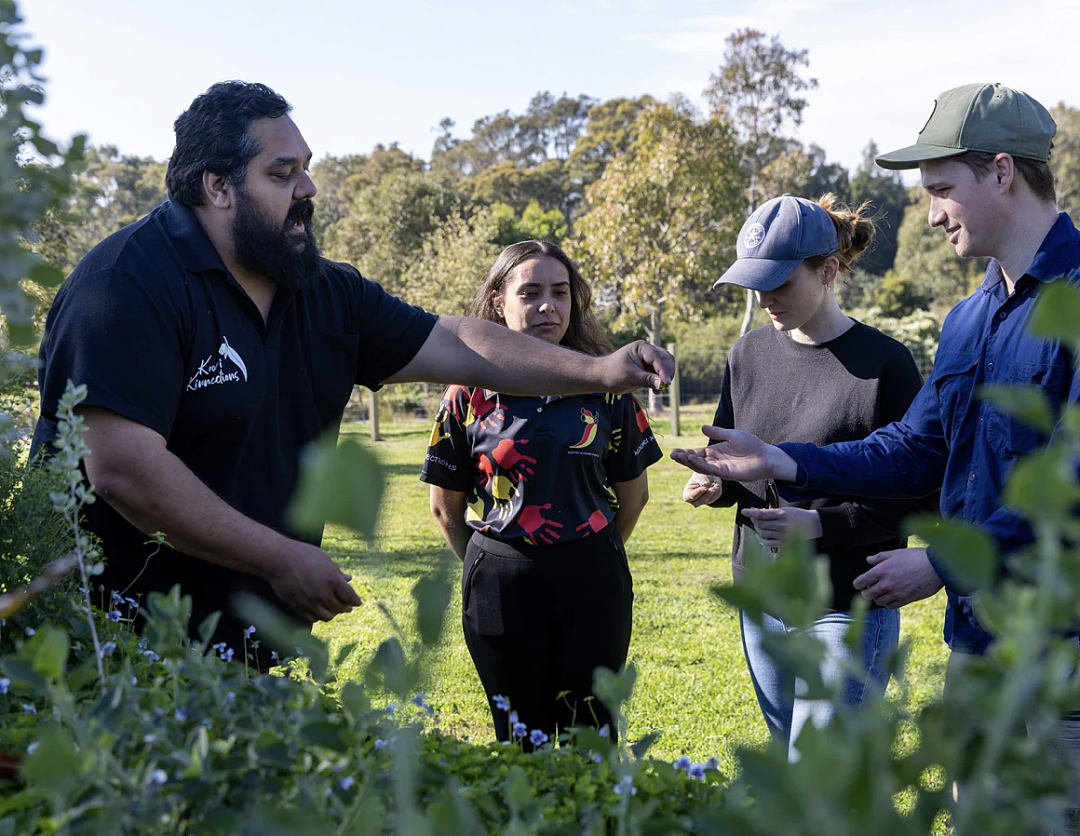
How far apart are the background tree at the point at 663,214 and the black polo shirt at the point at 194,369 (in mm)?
23569

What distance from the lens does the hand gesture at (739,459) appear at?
2.82 meters

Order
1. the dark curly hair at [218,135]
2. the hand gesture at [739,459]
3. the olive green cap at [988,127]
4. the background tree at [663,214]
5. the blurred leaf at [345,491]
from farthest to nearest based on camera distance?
the background tree at [663,214] < the hand gesture at [739,459] < the dark curly hair at [218,135] < the olive green cap at [988,127] < the blurred leaf at [345,491]

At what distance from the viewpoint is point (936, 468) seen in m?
2.78

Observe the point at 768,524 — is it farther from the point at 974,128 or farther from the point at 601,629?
the point at 974,128

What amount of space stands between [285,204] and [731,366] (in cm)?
172

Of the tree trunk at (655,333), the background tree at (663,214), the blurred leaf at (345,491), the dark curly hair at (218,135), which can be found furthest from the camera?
the background tree at (663,214)

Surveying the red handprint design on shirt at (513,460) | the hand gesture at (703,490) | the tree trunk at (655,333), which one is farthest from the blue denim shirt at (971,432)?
the tree trunk at (655,333)

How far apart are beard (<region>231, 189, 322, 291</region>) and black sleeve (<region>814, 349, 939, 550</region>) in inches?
68.9

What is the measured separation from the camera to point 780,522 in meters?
2.91

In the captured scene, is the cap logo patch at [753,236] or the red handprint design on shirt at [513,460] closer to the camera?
the cap logo patch at [753,236]

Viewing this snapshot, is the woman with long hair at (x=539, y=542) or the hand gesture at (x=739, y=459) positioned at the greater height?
the hand gesture at (x=739, y=459)

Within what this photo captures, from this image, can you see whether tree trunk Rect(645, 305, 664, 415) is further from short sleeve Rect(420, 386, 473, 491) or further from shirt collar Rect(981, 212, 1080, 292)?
shirt collar Rect(981, 212, 1080, 292)

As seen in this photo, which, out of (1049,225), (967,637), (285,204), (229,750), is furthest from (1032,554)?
(285,204)

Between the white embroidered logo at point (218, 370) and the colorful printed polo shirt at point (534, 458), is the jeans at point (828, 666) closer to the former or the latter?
the colorful printed polo shirt at point (534, 458)
